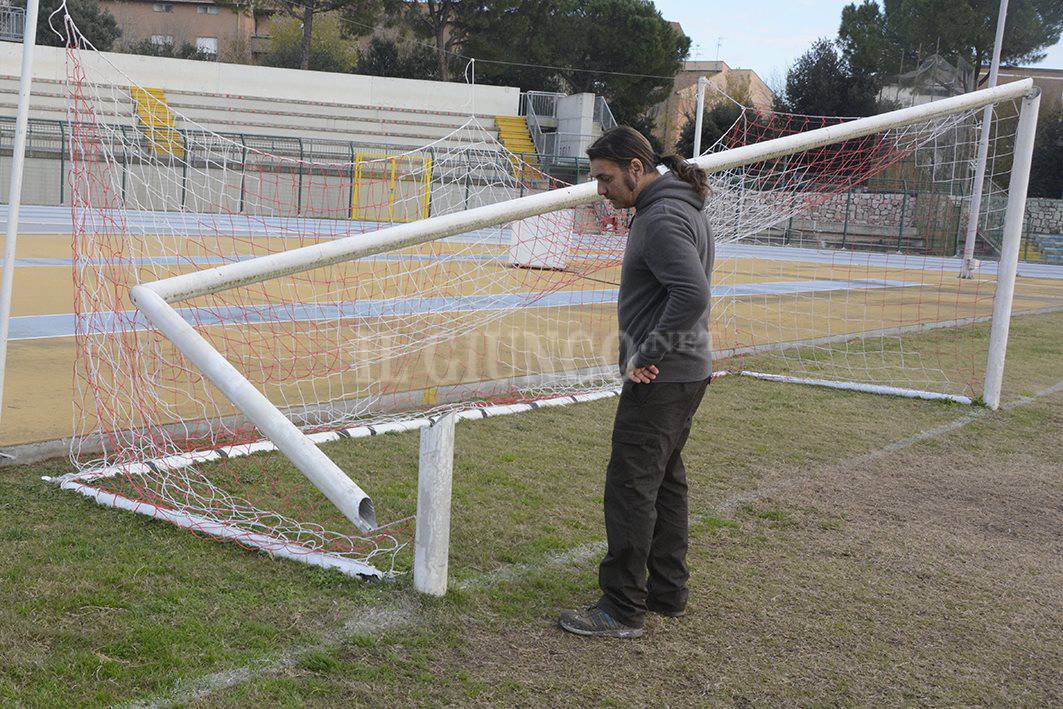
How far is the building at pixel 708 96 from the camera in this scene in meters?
51.9

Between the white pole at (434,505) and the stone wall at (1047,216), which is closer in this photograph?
the white pole at (434,505)

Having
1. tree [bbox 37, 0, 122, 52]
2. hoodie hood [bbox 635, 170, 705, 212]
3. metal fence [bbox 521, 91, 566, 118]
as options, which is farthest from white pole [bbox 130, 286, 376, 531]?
Result: tree [bbox 37, 0, 122, 52]

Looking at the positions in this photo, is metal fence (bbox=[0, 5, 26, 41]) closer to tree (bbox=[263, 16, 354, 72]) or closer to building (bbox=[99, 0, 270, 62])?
tree (bbox=[263, 16, 354, 72])

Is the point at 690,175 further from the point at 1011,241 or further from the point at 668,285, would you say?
the point at 1011,241

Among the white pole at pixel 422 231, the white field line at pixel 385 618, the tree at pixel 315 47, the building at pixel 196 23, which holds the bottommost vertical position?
the white field line at pixel 385 618

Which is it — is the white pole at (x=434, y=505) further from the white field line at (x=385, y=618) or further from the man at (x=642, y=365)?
the man at (x=642, y=365)

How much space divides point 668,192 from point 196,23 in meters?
66.5

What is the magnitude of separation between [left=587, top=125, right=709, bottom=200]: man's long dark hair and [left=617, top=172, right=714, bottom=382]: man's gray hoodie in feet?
0.11

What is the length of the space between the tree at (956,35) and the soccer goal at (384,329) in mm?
28564

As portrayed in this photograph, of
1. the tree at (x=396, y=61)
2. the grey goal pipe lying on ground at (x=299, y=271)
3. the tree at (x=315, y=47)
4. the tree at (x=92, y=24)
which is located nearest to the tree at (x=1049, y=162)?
the tree at (x=396, y=61)

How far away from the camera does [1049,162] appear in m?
42.5

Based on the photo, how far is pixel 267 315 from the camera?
961cm

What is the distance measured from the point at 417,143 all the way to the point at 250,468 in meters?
31.4

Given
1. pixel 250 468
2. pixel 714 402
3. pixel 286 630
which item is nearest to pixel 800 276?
pixel 714 402
